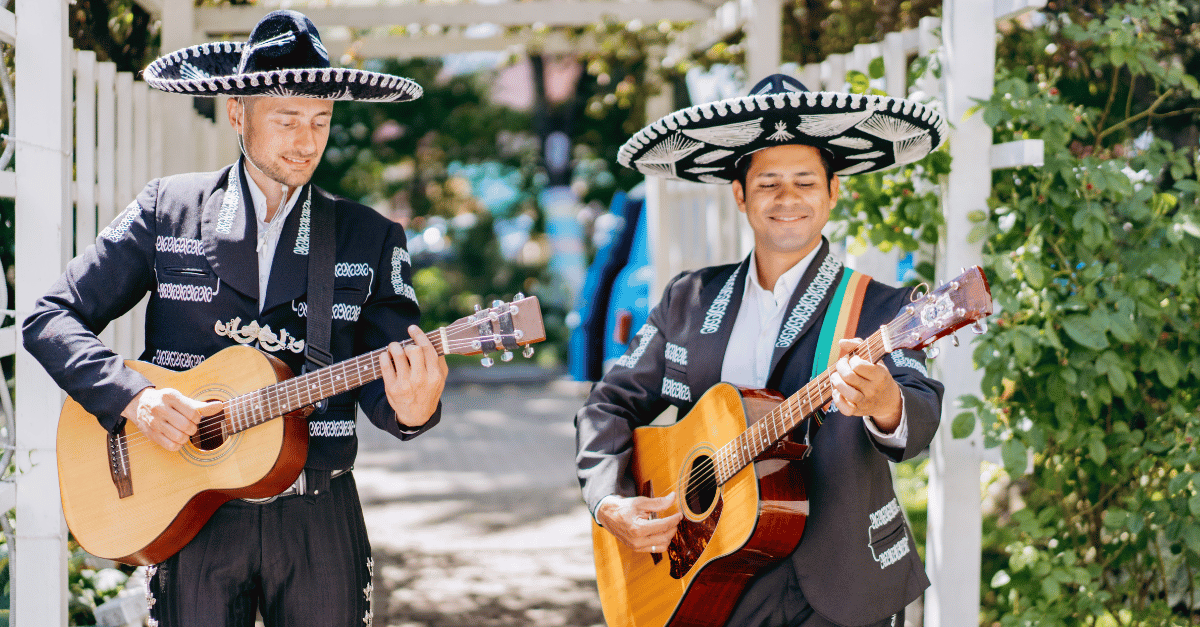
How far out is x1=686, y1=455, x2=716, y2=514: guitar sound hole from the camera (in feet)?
7.83

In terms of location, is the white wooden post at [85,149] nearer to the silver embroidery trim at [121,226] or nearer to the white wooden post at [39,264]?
the white wooden post at [39,264]

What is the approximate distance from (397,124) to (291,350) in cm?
1105

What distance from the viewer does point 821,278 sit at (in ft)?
7.74

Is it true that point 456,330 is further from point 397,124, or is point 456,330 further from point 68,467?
point 397,124

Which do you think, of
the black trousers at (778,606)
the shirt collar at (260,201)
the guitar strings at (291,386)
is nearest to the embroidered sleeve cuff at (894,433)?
the black trousers at (778,606)

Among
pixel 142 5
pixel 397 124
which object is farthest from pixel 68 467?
pixel 397 124

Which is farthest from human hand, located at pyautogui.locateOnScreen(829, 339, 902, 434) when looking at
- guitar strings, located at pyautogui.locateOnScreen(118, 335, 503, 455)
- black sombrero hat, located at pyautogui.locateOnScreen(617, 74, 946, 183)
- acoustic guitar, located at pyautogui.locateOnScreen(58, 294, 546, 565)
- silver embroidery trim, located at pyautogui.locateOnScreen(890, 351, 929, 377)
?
guitar strings, located at pyautogui.locateOnScreen(118, 335, 503, 455)

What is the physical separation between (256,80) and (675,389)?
→ 3.75ft

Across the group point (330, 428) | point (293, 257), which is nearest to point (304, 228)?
point (293, 257)

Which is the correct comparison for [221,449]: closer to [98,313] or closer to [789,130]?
[98,313]

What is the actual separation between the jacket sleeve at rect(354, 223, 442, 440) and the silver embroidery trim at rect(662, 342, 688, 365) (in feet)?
1.80

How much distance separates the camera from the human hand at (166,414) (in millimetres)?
2227

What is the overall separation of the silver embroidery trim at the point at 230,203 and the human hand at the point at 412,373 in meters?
0.47

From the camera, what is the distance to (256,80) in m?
2.21
